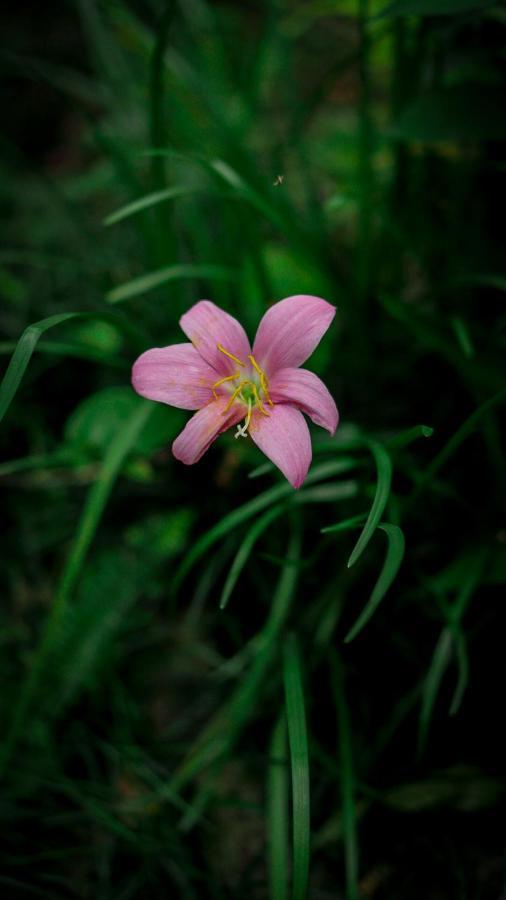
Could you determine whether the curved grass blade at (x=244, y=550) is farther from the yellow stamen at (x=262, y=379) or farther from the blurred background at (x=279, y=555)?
the yellow stamen at (x=262, y=379)

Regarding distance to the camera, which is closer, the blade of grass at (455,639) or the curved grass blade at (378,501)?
the curved grass blade at (378,501)

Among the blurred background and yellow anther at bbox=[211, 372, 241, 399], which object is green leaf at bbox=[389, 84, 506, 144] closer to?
the blurred background

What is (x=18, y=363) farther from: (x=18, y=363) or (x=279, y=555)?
(x=279, y=555)

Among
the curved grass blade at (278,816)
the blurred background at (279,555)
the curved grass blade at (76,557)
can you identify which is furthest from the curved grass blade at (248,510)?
the curved grass blade at (278,816)

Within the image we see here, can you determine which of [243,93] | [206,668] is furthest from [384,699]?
[243,93]

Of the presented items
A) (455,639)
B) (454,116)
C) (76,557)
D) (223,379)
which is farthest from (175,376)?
(454,116)

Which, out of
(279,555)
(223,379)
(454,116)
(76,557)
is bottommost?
(279,555)
